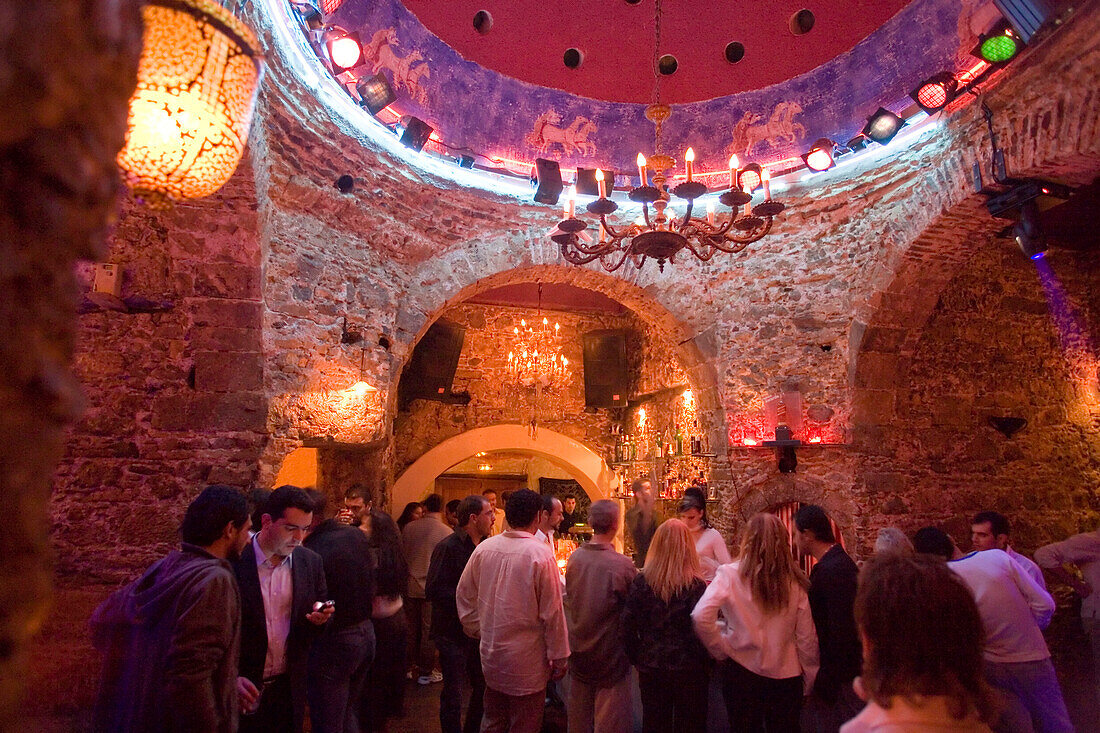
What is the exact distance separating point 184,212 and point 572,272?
3.53m

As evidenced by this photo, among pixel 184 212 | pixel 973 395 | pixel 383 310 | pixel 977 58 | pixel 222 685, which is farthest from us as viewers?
pixel 973 395

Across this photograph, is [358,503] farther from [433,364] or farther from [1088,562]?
[1088,562]

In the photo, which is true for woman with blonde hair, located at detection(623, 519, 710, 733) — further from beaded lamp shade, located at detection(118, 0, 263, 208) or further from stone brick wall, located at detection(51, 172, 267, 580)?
stone brick wall, located at detection(51, 172, 267, 580)

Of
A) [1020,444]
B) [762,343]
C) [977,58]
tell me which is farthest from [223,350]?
[1020,444]

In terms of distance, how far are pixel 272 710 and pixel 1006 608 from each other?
3.30 m

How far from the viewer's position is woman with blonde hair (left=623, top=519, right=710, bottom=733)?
2.75 meters

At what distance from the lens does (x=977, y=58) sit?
16.4 ft

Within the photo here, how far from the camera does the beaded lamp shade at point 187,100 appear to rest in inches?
47.8

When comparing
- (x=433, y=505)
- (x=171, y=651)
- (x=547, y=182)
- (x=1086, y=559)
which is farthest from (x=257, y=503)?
(x=1086, y=559)

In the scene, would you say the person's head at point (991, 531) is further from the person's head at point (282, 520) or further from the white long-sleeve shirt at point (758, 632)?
the person's head at point (282, 520)

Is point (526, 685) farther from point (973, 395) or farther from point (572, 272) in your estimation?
point (973, 395)

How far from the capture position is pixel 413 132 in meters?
5.81

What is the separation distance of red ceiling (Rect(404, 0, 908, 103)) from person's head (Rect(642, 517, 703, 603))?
17.5ft

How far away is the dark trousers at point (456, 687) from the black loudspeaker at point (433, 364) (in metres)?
4.67
